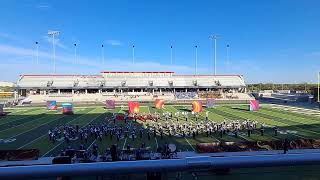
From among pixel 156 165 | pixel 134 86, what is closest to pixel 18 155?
pixel 156 165

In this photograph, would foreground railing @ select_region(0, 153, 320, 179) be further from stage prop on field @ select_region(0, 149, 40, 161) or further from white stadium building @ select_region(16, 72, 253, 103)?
white stadium building @ select_region(16, 72, 253, 103)

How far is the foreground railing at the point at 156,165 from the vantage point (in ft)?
7.79

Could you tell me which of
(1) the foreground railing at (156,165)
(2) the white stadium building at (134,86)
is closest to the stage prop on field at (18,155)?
(1) the foreground railing at (156,165)

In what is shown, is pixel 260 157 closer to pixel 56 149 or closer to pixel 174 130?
pixel 56 149

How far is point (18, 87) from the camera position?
91375mm

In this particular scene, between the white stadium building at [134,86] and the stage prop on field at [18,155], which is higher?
the white stadium building at [134,86]

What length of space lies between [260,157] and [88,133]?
30198 mm

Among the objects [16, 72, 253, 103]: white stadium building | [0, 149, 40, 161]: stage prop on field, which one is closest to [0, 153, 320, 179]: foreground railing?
[0, 149, 40, 161]: stage prop on field

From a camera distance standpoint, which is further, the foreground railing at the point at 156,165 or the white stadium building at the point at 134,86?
the white stadium building at the point at 134,86

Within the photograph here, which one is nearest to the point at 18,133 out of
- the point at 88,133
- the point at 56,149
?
the point at 88,133

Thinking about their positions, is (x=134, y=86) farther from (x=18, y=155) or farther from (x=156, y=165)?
(x=156, y=165)

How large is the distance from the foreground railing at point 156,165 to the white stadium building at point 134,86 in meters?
81.9

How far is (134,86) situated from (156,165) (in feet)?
300

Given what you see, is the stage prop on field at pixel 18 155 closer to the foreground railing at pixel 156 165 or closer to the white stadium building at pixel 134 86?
the foreground railing at pixel 156 165
